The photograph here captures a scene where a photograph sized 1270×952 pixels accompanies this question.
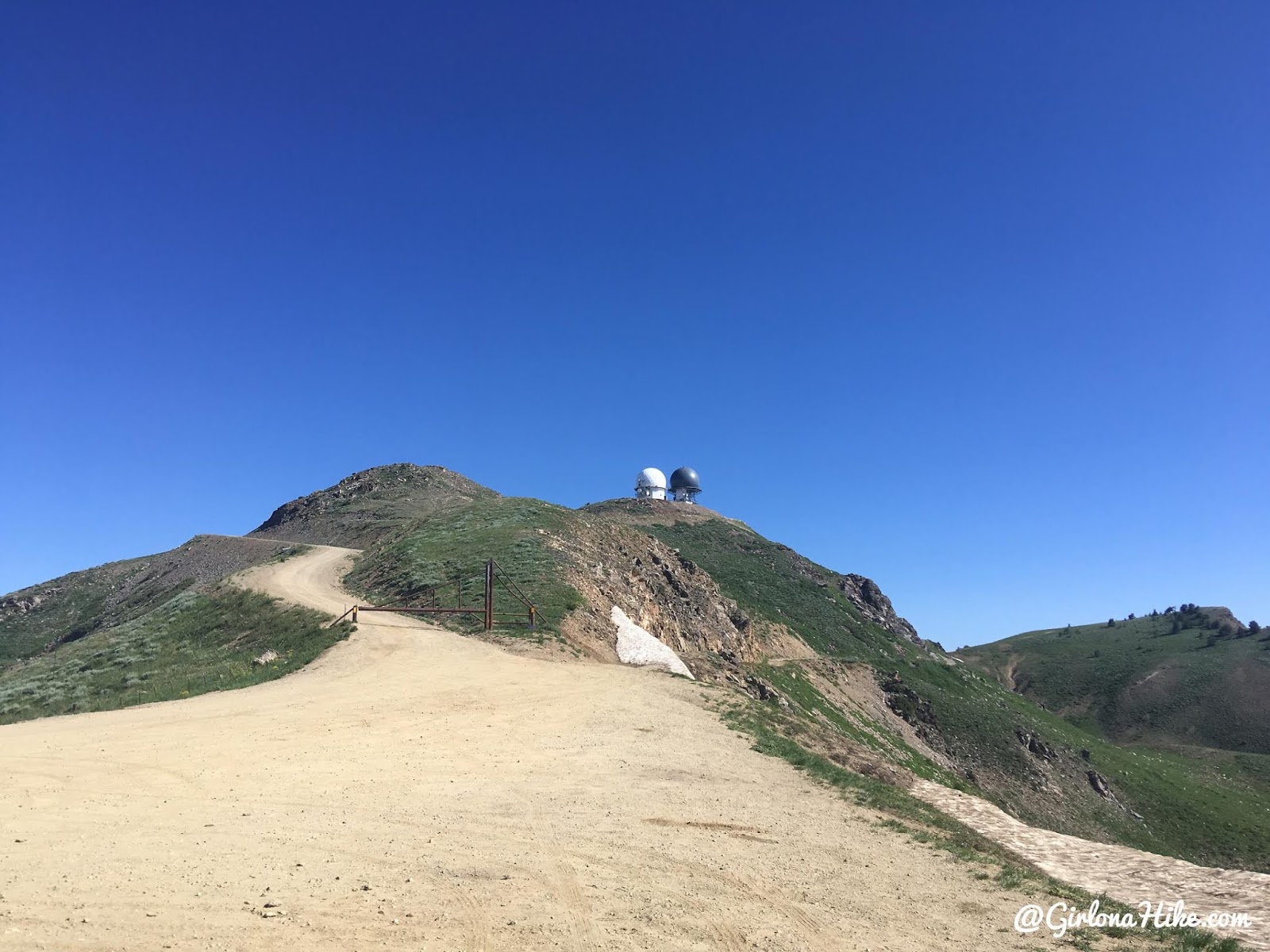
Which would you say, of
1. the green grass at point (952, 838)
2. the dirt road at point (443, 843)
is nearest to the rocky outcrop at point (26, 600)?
the dirt road at point (443, 843)

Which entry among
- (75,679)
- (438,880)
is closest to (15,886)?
(438,880)

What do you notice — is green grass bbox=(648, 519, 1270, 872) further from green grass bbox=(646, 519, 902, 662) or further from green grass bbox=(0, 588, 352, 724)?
green grass bbox=(0, 588, 352, 724)

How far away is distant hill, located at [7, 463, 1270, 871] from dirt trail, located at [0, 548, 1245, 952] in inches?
180

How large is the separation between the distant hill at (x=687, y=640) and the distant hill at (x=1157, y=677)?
8.75m

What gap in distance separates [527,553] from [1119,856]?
31.9 meters

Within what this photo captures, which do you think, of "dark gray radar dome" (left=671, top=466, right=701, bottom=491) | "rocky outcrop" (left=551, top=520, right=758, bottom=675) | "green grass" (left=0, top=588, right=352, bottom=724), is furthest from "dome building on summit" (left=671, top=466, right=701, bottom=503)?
"green grass" (left=0, top=588, right=352, bottom=724)

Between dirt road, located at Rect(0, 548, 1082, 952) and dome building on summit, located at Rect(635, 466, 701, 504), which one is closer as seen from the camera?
dirt road, located at Rect(0, 548, 1082, 952)

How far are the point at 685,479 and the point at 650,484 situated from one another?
5.52 m

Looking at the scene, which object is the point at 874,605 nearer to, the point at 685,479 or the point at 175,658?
the point at 685,479

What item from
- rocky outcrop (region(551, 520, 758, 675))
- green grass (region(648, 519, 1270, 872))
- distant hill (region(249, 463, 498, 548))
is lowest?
green grass (region(648, 519, 1270, 872))

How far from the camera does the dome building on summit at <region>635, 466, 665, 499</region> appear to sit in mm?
115125

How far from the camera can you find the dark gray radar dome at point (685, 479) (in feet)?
379

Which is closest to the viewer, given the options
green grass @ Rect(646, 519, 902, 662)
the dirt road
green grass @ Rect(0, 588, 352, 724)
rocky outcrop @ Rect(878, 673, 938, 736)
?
the dirt road

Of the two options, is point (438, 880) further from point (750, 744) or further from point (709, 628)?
point (709, 628)
